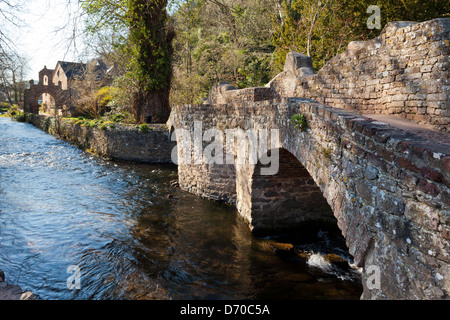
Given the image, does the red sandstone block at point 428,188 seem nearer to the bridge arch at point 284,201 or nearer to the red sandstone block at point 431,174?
the red sandstone block at point 431,174

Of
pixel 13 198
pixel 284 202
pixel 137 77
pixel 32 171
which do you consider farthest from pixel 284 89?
pixel 32 171

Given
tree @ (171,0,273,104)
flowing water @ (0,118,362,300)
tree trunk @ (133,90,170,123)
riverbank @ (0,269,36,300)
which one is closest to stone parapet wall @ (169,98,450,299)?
flowing water @ (0,118,362,300)

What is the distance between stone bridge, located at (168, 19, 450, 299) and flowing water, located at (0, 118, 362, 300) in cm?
104

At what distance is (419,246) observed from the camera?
2.61 meters

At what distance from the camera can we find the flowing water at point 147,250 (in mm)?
5477

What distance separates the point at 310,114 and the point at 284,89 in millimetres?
4252

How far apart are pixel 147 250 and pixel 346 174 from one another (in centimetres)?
470

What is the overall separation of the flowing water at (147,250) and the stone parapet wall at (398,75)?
10.7 ft

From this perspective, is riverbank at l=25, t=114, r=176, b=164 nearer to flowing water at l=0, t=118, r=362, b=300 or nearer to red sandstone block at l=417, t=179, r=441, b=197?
flowing water at l=0, t=118, r=362, b=300

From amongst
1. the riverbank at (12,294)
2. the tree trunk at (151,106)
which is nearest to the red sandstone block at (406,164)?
the riverbank at (12,294)

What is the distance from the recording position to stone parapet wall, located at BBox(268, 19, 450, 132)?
4.48 meters

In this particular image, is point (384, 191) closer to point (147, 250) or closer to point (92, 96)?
point (147, 250)

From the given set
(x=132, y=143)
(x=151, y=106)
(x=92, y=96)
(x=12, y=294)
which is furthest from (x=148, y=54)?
(x=12, y=294)

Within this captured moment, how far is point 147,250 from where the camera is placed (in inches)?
267
